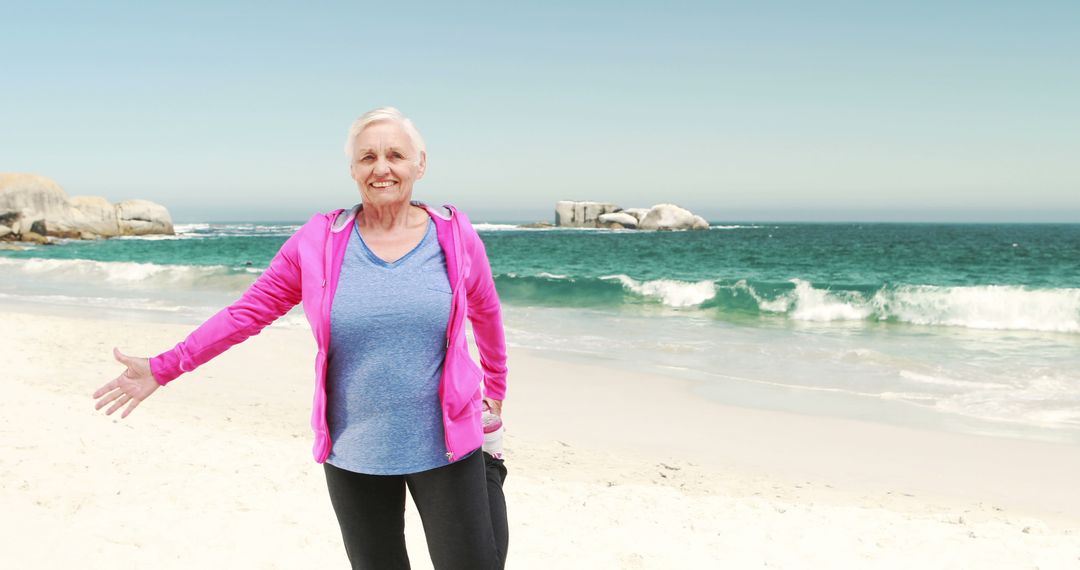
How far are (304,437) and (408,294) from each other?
204 inches

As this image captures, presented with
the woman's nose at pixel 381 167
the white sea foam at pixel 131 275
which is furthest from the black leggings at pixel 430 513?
the white sea foam at pixel 131 275

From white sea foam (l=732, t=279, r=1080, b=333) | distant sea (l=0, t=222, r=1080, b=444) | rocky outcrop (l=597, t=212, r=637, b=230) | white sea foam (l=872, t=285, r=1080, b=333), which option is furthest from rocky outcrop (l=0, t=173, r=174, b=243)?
rocky outcrop (l=597, t=212, r=637, b=230)

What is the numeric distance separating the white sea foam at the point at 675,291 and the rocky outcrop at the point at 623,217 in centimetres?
7589

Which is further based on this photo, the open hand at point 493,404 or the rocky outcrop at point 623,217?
the rocky outcrop at point 623,217

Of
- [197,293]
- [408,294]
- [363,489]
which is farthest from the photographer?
[197,293]

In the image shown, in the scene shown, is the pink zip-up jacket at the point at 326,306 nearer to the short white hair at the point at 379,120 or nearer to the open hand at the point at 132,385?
the open hand at the point at 132,385

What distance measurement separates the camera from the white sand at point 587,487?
419 cm

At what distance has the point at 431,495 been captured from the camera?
81.0 inches

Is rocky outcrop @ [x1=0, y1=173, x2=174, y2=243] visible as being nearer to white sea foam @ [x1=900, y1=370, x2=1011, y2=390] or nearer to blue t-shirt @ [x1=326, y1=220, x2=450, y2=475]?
white sea foam @ [x1=900, y1=370, x2=1011, y2=390]

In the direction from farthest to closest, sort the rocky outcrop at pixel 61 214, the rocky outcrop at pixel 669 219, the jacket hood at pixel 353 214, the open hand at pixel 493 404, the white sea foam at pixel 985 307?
1. the rocky outcrop at pixel 669 219
2. the rocky outcrop at pixel 61 214
3. the white sea foam at pixel 985 307
4. the open hand at pixel 493 404
5. the jacket hood at pixel 353 214

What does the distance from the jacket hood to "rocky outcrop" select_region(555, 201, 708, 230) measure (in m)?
96.7

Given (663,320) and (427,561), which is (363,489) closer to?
(427,561)

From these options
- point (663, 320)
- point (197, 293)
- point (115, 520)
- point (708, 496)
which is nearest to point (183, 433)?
point (115, 520)

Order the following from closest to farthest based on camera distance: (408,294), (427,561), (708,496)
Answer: (408,294) < (427,561) < (708,496)
